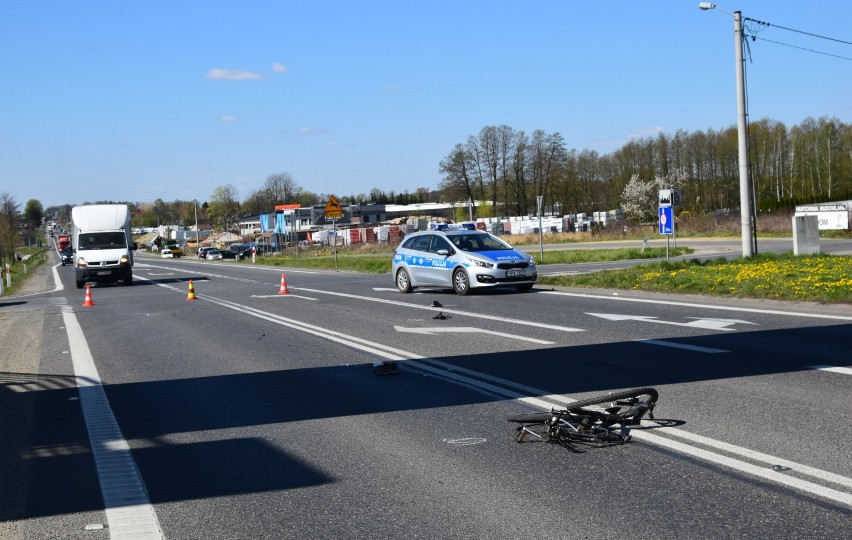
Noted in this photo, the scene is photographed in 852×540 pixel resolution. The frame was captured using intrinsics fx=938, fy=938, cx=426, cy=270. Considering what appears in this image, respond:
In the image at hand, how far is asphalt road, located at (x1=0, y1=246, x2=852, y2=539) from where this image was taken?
214 inches

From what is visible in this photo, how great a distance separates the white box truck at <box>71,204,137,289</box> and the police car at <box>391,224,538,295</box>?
54.5 feet

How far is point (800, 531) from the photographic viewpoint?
4848 millimetres

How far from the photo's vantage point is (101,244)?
3728cm

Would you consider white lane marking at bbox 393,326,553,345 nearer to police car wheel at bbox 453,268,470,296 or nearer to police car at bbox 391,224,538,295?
police car at bbox 391,224,538,295

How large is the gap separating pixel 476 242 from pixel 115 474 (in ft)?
55.4

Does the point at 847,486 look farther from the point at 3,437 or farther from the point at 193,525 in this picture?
the point at 3,437

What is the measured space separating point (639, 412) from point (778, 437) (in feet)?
3.64

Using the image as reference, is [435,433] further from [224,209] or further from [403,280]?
[224,209]

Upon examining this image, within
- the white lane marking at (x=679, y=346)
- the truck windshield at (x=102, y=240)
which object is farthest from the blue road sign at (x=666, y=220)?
the truck windshield at (x=102, y=240)

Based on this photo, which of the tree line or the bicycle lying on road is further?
the tree line

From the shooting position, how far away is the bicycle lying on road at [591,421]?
7164 mm

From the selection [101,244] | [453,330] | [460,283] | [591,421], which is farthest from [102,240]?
[591,421]

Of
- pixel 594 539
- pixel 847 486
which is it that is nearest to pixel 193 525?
pixel 594 539

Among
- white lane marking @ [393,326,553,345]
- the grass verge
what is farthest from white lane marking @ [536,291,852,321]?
white lane marking @ [393,326,553,345]
